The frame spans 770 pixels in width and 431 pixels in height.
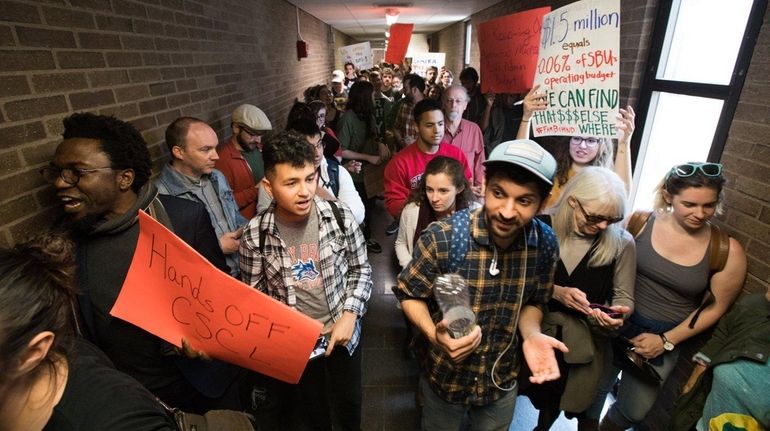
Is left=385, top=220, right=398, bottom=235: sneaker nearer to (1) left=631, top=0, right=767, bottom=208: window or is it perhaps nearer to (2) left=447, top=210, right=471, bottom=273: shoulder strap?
(1) left=631, top=0, right=767, bottom=208: window

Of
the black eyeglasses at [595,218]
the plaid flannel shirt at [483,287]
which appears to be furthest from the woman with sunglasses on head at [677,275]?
the plaid flannel shirt at [483,287]

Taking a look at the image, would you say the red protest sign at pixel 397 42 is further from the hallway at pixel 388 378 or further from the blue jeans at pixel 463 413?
the blue jeans at pixel 463 413

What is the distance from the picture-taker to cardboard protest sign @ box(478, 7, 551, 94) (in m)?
3.00

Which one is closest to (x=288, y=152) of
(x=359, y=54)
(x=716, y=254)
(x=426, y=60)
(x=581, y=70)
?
(x=581, y=70)

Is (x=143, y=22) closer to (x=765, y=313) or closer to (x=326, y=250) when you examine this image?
(x=326, y=250)

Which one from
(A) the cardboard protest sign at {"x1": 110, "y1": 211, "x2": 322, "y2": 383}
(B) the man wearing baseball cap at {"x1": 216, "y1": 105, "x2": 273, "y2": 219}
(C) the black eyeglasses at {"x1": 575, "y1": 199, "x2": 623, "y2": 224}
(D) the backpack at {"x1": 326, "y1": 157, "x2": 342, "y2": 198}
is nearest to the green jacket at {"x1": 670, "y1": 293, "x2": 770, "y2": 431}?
(C) the black eyeglasses at {"x1": 575, "y1": 199, "x2": 623, "y2": 224}

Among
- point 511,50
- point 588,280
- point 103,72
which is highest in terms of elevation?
point 511,50

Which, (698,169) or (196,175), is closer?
(698,169)

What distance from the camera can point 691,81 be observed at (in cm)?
249

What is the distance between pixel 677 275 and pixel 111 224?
273cm

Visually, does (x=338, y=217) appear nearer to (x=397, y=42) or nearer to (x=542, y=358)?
(x=542, y=358)

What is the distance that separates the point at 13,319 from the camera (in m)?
0.71

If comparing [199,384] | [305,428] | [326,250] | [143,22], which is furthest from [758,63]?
[143,22]

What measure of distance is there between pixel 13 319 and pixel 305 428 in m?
2.23
